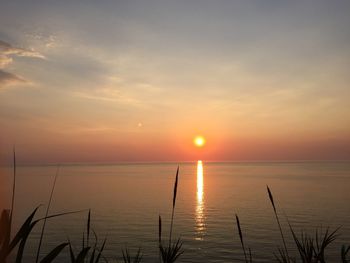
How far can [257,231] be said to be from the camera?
45.5 m

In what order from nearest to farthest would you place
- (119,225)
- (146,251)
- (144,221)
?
(146,251), (119,225), (144,221)

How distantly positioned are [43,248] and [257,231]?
88.5 ft

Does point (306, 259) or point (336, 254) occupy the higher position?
point (306, 259)

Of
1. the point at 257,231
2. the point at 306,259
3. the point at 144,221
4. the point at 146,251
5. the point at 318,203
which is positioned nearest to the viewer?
the point at 306,259

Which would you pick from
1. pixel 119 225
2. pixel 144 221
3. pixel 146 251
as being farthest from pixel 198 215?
pixel 146 251

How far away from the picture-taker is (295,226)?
159 feet

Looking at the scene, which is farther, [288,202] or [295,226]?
[288,202]

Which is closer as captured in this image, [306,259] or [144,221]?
[306,259]

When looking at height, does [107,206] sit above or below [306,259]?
below

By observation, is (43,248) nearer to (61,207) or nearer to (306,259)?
(61,207)

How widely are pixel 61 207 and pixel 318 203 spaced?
53.5 metres

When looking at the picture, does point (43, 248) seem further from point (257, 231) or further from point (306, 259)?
point (306, 259)

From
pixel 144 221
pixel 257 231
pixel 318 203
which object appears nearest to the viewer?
pixel 257 231

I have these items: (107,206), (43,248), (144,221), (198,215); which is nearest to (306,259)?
(43,248)
